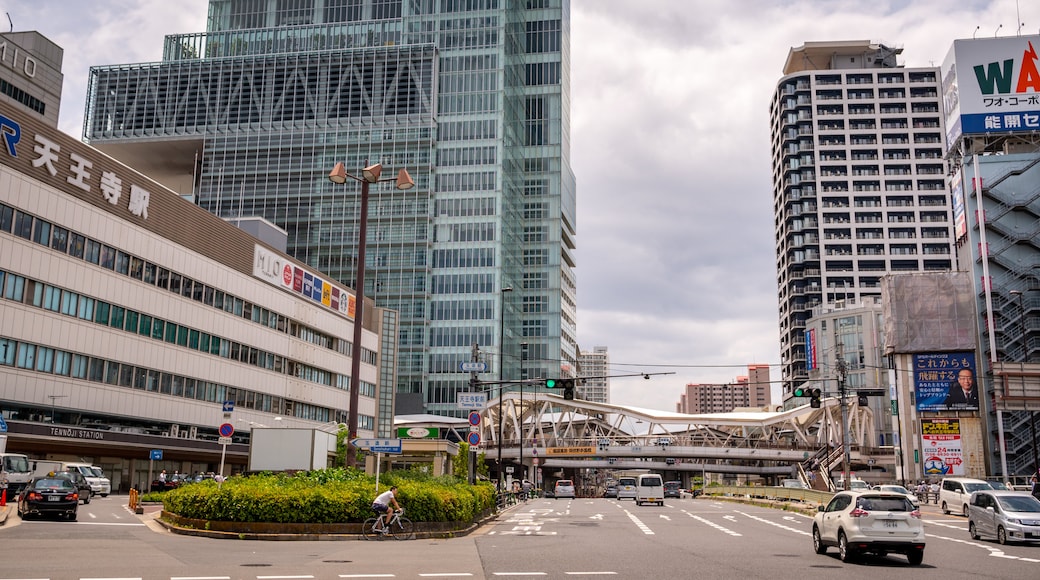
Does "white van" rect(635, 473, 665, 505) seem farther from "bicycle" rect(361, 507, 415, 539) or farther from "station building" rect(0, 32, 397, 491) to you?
"bicycle" rect(361, 507, 415, 539)

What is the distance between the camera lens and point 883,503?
19.6 meters

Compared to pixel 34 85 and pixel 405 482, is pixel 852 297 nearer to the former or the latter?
pixel 34 85

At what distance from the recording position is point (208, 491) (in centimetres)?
2484

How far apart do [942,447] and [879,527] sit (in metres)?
62.0

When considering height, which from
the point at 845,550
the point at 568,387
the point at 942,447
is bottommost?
the point at 845,550

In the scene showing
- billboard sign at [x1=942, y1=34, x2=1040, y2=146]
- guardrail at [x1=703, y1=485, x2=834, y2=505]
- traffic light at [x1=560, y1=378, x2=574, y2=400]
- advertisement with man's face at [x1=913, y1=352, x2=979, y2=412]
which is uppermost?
billboard sign at [x1=942, y1=34, x2=1040, y2=146]

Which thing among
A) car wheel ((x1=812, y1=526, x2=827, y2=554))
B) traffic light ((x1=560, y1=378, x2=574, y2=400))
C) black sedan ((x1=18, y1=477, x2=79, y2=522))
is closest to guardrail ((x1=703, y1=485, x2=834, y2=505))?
traffic light ((x1=560, y1=378, x2=574, y2=400))

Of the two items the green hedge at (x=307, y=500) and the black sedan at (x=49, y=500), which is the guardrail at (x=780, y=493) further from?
the black sedan at (x=49, y=500)

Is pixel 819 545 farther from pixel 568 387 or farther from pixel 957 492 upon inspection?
pixel 957 492

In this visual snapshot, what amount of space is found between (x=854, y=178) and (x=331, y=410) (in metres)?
97.7

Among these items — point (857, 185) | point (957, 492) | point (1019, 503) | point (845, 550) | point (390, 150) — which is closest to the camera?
point (845, 550)

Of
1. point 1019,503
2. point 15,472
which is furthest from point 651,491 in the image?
point 15,472

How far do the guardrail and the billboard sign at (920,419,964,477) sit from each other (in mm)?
16011

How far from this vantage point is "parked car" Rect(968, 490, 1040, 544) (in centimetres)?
2447
